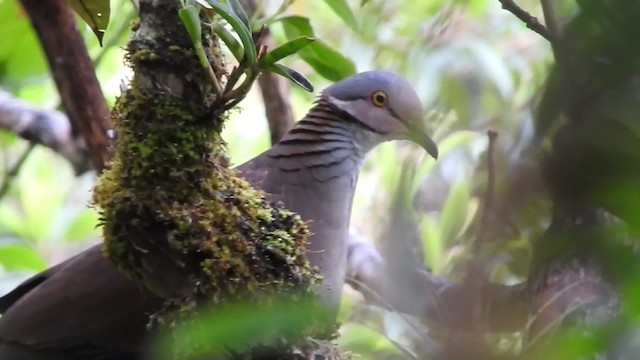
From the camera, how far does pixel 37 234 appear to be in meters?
2.01

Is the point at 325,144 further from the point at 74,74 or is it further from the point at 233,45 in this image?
the point at 233,45

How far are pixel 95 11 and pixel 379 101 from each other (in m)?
0.68

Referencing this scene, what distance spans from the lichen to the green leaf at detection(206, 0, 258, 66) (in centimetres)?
9

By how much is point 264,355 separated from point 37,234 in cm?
144

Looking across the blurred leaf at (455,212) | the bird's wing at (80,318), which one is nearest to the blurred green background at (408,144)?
the blurred leaf at (455,212)

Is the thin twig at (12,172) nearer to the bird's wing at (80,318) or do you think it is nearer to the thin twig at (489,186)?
the bird's wing at (80,318)

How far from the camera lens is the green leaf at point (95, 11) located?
42.6 inches

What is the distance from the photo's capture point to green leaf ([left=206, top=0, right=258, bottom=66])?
2.51ft

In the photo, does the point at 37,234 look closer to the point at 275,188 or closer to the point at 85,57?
the point at 85,57

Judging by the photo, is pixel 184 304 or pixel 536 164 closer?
pixel 536 164

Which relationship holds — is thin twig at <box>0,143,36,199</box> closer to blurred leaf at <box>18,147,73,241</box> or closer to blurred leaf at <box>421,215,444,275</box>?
blurred leaf at <box>18,147,73,241</box>

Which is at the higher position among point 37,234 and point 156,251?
point 37,234

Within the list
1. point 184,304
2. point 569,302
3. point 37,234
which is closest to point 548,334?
point 569,302

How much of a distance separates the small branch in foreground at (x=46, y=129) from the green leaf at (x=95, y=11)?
0.67 m
